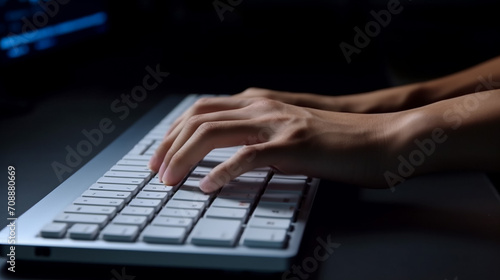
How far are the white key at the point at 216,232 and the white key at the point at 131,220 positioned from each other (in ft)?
0.16

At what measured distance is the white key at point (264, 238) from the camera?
53 centimetres

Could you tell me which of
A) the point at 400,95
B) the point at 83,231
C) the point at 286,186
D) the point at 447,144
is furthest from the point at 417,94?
the point at 83,231

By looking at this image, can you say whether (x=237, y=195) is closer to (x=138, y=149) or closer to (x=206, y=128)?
(x=206, y=128)

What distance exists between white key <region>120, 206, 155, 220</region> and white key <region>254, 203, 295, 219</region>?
0.09 m

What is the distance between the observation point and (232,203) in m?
0.61

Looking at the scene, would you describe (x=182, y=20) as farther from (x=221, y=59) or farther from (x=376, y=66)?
(x=376, y=66)

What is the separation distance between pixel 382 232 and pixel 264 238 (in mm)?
148

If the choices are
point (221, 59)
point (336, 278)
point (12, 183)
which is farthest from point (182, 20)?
point (336, 278)

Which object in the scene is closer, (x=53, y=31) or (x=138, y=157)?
(x=138, y=157)

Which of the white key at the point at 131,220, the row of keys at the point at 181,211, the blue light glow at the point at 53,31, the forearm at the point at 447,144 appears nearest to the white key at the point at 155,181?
the row of keys at the point at 181,211

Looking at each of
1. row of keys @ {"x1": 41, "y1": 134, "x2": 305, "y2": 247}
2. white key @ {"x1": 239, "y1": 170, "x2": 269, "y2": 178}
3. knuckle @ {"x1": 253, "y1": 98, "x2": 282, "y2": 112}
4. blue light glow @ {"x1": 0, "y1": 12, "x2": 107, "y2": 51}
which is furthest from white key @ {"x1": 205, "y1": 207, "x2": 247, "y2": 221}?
blue light glow @ {"x1": 0, "y1": 12, "x2": 107, "y2": 51}

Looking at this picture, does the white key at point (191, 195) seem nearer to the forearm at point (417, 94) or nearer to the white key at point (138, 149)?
the white key at point (138, 149)

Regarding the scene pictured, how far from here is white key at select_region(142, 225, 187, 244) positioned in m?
0.53

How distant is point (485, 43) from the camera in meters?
1.37
